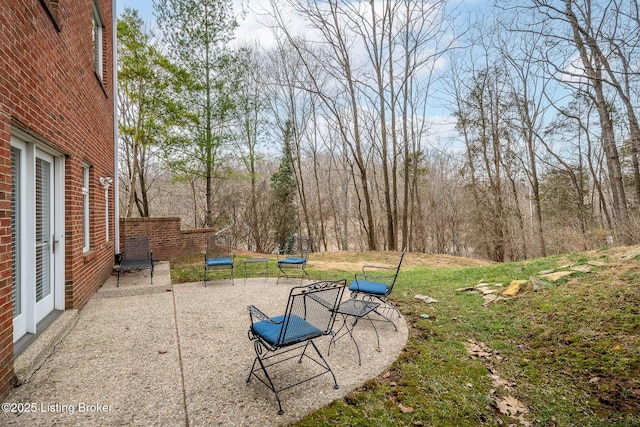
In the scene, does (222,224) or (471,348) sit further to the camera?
(222,224)

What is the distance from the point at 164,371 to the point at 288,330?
1218 millimetres

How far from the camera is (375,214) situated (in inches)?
862

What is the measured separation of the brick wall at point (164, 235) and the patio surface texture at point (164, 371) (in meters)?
4.25

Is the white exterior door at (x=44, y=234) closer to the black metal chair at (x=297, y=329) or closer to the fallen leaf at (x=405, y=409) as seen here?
the black metal chair at (x=297, y=329)

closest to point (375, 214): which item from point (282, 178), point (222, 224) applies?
point (282, 178)

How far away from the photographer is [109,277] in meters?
6.25

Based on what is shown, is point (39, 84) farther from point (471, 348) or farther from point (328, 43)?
point (328, 43)

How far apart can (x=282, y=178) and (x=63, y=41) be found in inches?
520

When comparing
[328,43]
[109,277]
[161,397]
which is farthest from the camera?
[328,43]

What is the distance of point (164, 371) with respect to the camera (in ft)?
8.95

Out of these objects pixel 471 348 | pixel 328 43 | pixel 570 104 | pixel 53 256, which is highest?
pixel 328 43

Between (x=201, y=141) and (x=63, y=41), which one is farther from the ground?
(x=201, y=141)

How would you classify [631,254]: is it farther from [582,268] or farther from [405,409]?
[405,409]

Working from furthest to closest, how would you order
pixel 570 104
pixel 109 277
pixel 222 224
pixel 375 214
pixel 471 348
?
1. pixel 375 214
2. pixel 222 224
3. pixel 570 104
4. pixel 109 277
5. pixel 471 348
